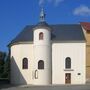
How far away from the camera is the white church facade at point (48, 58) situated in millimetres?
58344

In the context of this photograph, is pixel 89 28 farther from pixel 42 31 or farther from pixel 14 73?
pixel 14 73

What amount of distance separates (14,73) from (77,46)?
11.1 m

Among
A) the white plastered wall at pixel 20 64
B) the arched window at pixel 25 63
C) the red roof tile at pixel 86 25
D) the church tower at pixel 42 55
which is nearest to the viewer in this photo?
the church tower at pixel 42 55

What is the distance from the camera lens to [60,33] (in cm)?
6247

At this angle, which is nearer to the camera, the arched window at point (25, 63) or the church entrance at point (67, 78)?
the church entrance at point (67, 78)

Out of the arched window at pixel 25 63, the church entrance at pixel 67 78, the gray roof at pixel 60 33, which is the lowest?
the church entrance at pixel 67 78

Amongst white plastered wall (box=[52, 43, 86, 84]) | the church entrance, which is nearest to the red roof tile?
white plastered wall (box=[52, 43, 86, 84])

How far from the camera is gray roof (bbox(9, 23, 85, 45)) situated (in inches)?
2366

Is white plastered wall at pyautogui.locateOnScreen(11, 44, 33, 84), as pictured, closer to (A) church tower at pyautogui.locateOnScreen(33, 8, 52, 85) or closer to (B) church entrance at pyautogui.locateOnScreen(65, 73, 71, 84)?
(A) church tower at pyautogui.locateOnScreen(33, 8, 52, 85)

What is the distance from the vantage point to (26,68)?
197ft

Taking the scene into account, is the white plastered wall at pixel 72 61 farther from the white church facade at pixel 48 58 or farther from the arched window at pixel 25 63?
the arched window at pixel 25 63

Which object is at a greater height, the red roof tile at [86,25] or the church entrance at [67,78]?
the red roof tile at [86,25]

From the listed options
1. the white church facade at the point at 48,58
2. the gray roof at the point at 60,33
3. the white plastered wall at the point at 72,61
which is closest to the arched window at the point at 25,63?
the white church facade at the point at 48,58

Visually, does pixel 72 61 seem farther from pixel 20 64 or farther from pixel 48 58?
pixel 20 64
